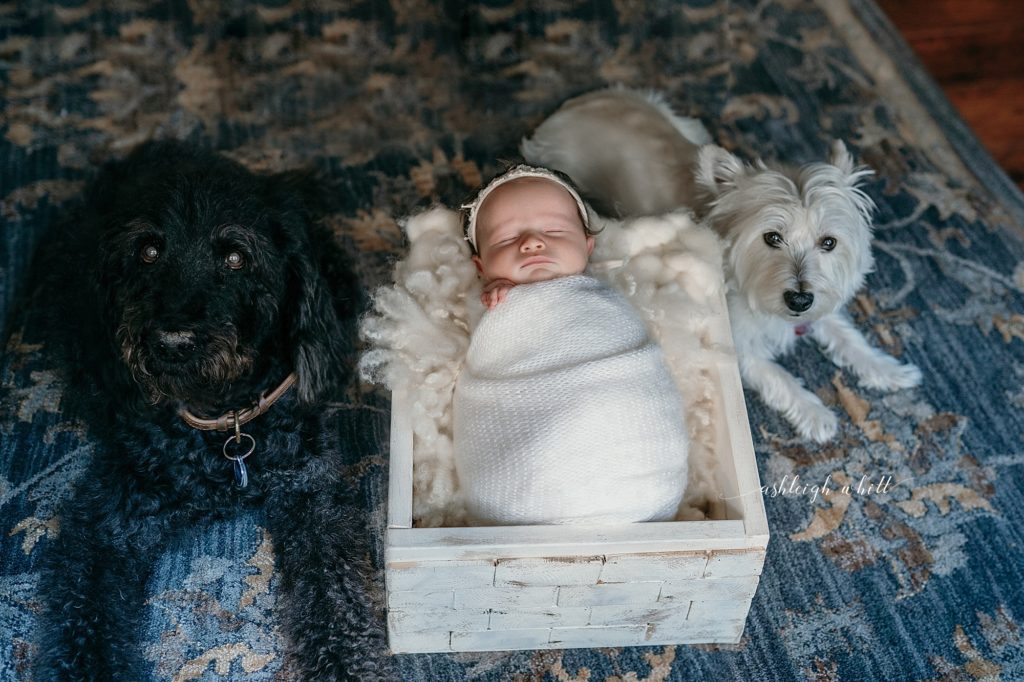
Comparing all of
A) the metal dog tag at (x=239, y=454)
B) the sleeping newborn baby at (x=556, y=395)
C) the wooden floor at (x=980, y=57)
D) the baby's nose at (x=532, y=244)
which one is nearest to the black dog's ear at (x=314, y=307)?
the metal dog tag at (x=239, y=454)

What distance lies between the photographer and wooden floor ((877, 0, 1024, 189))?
8.04ft

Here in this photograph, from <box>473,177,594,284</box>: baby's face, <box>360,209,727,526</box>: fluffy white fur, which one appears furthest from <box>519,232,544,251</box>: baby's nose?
<box>360,209,727,526</box>: fluffy white fur

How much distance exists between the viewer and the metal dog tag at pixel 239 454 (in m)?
1.51

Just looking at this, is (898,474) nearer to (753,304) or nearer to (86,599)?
(753,304)

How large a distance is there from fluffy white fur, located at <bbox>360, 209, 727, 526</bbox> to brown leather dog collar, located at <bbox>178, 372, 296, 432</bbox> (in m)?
0.15

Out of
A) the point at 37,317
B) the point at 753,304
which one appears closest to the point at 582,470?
the point at 753,304

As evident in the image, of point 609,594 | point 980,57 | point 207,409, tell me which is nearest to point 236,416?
point 207,409

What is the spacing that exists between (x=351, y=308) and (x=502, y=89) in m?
1.07

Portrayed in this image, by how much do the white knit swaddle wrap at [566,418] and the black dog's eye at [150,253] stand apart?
20.1 inches

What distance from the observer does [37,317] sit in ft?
6.23

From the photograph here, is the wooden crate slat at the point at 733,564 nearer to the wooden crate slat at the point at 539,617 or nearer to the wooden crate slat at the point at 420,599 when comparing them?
the wooden crate slat at the point at 539,617

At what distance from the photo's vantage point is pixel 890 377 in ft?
6.22

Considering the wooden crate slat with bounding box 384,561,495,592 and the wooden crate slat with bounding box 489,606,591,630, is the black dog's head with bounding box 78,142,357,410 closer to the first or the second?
the wooden crate slat with bounding box 384,561,495,592

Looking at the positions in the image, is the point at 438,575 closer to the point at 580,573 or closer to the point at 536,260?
the point at 580,573
